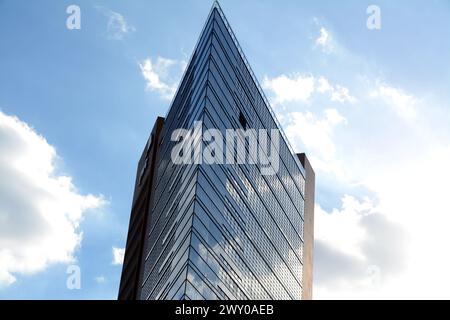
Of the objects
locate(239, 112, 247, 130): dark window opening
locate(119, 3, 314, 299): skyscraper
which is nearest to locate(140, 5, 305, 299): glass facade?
locate(119, 3, 314, 299): skyscraper

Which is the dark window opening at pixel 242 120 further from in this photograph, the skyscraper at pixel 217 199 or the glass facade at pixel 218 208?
the glass facade at pixel 218 208

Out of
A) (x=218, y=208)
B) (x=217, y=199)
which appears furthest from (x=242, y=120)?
(x=218, y=208)

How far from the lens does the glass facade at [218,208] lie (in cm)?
6516

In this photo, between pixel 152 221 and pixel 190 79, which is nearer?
pixel 190 79

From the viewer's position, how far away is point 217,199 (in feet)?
228

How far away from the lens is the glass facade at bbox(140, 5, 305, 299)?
214ft

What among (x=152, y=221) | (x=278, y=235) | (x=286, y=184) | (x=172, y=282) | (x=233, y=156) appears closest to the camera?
(x=172, y=282)

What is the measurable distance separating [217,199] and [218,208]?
3.00 feet

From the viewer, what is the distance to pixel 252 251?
7956 cm

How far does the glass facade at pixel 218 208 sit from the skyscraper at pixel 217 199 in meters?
0.13

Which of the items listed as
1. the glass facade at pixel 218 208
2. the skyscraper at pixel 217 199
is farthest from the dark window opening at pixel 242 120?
the glass facade at pixel 218 208
